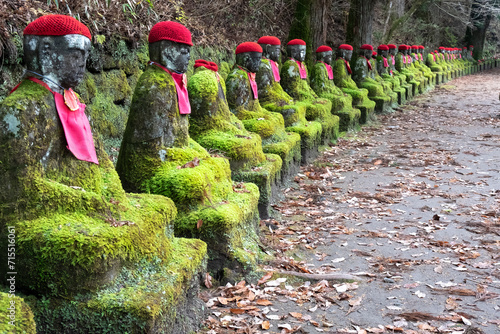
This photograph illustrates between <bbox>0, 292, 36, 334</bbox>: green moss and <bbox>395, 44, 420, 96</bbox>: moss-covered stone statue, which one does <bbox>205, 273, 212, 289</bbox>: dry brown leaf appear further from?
<bbox>395, 44, 420, 96</bbox>: moss-covered stone statue

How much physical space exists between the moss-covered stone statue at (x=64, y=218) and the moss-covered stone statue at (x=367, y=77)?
11829 millimetres

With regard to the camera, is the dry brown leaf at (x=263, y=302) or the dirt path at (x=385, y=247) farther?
the dry brown leaf at (x=263, y=302)

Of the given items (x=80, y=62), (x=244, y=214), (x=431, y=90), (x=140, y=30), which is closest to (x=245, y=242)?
(x=244, y=214)

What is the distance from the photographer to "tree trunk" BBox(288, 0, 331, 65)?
12.4 meters

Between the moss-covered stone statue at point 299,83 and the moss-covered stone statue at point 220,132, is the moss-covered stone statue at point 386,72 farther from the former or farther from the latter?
the moss-covered stone statue at point 220,132

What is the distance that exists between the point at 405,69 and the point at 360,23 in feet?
19.1

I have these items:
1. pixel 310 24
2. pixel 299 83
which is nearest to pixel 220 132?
pixel 299 83

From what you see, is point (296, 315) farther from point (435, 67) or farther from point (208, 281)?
point (435, 67)

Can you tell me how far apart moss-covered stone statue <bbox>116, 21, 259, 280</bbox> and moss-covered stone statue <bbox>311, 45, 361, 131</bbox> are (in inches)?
270

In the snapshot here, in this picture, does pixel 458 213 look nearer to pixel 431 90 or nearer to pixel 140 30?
pixel 140 30

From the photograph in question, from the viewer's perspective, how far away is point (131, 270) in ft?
9.45

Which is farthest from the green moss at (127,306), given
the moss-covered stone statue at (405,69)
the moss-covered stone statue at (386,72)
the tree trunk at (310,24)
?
the moss-covered stone statue at (405,69)

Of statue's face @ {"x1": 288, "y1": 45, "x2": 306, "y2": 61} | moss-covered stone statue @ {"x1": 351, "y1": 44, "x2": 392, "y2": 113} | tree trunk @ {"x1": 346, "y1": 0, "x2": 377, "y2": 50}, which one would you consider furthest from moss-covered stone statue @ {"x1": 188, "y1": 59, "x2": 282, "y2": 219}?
tree trunk @ {"x1": 346, "y1": 0, "x2": 377, "y2": 50}

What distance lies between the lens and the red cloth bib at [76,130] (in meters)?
2.75
